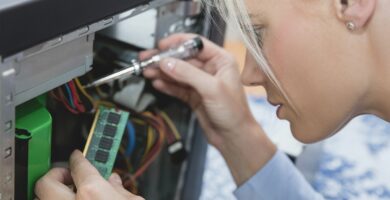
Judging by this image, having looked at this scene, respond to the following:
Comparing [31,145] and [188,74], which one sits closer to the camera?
[31,145]

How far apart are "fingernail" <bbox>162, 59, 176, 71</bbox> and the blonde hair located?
162 millimetres

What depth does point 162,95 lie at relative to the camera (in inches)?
37.9

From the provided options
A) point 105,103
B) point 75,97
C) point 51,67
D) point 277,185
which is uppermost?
point 51,67

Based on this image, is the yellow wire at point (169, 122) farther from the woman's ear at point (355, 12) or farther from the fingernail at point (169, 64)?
the woman's ear at point (355, 12)

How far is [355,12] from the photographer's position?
1.85 feet

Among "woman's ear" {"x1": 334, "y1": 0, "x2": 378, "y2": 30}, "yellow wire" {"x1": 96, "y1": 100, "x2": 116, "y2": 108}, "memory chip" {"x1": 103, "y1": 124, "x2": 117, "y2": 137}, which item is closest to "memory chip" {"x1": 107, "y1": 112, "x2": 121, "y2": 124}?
"memory chip" {"x1": 103, "y1": 124, "x2": 117, "y2": 137}

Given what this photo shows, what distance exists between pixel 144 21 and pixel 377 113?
378 mm

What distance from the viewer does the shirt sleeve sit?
0.93 meters

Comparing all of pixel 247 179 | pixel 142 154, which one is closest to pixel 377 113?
pixel 247 179

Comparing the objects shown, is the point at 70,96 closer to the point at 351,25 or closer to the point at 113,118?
the point at 113,118

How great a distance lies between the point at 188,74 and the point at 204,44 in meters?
0.07

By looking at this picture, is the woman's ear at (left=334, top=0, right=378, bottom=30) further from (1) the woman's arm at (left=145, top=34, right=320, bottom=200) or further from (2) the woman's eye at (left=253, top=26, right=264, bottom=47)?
(1) the woman's arm at (left=145, top=34, right=320, bottom=200)

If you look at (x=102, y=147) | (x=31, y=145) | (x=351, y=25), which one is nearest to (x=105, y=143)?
(x=102, y=147)

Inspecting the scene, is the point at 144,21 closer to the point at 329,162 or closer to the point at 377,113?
the point at 377,113
